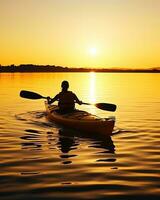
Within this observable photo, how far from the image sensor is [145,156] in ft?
39.1

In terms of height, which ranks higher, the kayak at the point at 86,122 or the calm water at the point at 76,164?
the kayak at the point at 86,122

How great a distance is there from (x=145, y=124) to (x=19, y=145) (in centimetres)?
851

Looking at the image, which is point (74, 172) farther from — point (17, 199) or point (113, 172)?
point (17, 199)

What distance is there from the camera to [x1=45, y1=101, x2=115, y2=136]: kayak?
15055 mm

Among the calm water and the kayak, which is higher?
the kayak

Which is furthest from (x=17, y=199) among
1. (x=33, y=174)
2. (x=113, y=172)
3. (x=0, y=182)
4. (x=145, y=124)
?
(x=145, y=124)

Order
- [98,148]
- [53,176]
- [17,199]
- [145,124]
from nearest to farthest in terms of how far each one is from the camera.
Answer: [17,199], [53,176], [98,148], [145,124]

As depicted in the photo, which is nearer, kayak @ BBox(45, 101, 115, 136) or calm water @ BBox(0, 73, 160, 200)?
calm water @ BBox(0, 73, 160, 200)

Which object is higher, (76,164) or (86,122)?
(86,122)

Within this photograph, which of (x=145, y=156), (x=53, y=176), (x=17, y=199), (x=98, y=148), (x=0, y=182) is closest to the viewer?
(x=17, y=199)

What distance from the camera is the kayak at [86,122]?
15.1 meters

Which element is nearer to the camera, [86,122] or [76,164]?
[76,164]

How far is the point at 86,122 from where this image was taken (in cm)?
1555

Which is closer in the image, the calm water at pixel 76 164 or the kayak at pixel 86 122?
the calm water at pixel 76 164
